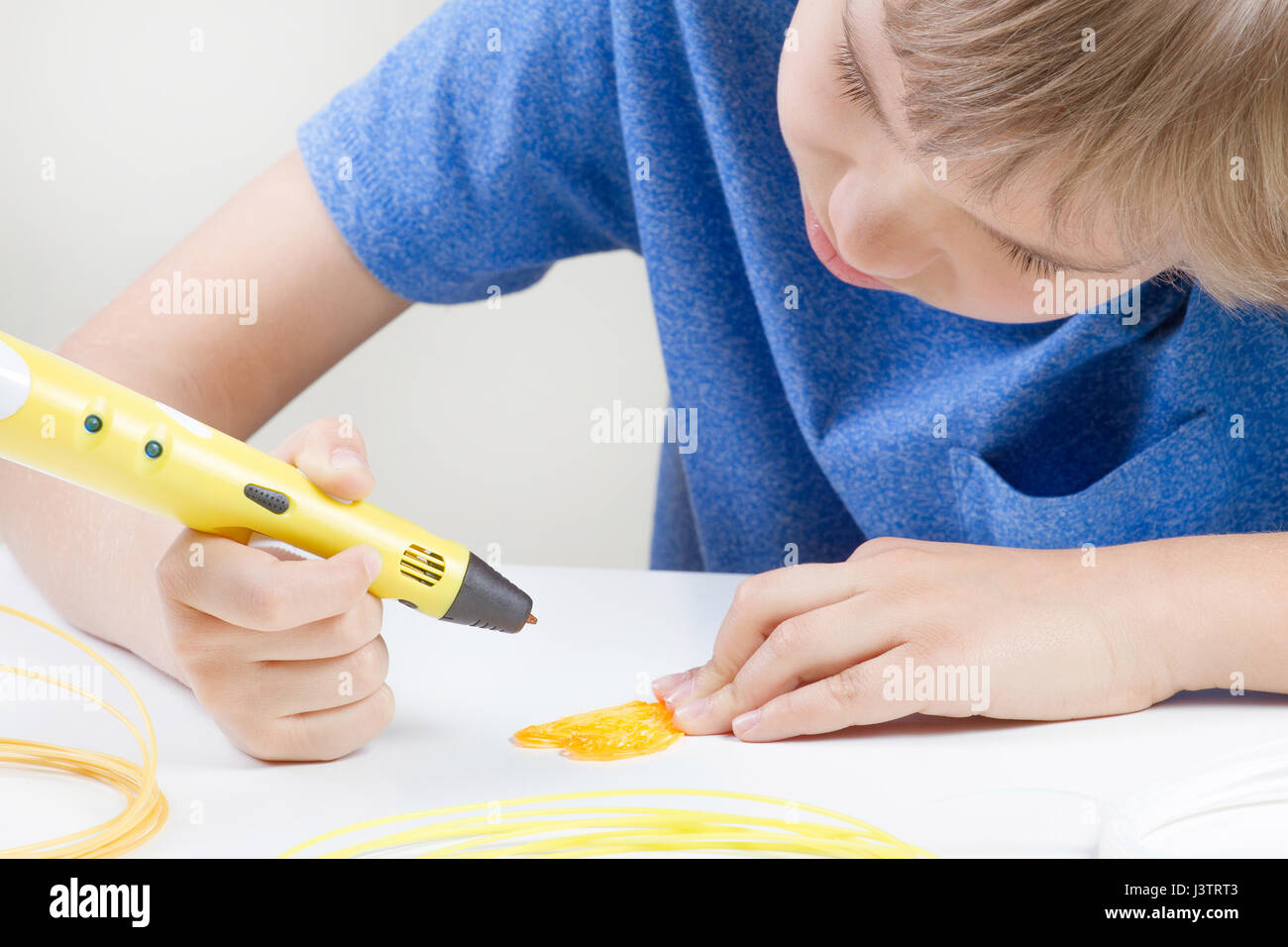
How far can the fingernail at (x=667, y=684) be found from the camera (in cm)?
49

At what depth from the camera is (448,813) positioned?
38cm

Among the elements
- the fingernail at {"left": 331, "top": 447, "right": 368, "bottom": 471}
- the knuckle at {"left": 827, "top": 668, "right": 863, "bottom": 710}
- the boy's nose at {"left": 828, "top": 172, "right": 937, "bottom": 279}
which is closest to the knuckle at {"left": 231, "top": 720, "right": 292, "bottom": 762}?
the fingernail at {"left": 331, "top": 447, "right": 368, "bottom": 471}

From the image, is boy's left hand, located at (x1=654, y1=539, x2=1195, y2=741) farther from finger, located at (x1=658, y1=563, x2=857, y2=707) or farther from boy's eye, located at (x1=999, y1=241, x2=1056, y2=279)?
boy's eye, located at (x1=999, y1=241, x2=1056, y2=279)

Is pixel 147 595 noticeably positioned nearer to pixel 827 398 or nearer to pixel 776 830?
pixel 776 830

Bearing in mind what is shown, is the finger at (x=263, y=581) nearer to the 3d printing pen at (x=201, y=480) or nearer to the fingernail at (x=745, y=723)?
the 3d printing pen at (x=201, y=480)

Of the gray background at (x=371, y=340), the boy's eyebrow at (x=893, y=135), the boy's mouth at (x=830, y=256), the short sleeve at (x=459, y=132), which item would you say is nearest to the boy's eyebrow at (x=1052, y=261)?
the boy's eyebrow at (x=893, y=135)

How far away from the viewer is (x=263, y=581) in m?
0.39

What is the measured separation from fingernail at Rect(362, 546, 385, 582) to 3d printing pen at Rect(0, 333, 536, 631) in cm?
1

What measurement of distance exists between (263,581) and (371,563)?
0.13 feet

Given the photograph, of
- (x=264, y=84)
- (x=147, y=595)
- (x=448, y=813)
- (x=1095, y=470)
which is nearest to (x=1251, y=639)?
(x=1095, y=470)

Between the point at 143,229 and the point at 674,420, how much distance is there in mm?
992

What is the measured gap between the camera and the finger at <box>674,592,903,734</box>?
46cm

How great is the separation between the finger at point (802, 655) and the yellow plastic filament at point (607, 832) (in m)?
0.07

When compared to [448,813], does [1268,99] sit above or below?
above
